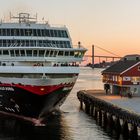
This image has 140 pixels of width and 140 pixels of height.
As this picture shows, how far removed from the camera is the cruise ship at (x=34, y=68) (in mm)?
53781

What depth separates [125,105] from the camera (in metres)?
55.5

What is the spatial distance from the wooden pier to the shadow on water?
5.59 m

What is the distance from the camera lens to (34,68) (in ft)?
176

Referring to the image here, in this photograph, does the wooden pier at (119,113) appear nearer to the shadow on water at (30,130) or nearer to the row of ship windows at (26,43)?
the shadow on water at (30,130)

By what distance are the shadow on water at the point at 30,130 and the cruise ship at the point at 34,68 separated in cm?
108

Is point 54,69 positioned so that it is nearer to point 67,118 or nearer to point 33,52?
point 33,52

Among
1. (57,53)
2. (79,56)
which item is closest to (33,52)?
(57,53)

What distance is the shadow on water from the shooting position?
1975 inches

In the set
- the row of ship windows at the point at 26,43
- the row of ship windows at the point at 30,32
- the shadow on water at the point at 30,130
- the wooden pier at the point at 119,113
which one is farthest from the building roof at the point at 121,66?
the row of ship windows at the point at 26,43

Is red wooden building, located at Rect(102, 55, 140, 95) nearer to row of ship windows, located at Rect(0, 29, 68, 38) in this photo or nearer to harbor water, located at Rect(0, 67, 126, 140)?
harbor water, located at Rect(0, 67, 126, 140)

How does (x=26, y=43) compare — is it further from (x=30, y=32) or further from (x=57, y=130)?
(x=57, y=130)

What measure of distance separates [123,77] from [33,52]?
18668mm

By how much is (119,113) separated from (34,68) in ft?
34.9

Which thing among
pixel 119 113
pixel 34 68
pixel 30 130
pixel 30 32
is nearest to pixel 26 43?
pixel 30 32
